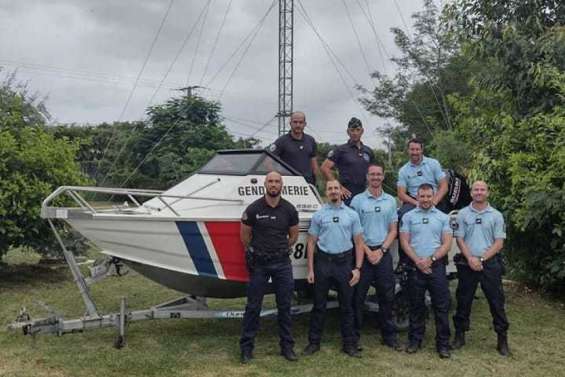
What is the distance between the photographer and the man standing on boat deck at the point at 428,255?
526cm

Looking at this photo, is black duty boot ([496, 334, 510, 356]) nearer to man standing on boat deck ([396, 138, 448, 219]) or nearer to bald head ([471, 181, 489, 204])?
bald head ([471, 181, 489, 204])

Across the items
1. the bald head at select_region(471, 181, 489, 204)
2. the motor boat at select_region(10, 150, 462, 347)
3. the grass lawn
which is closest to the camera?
the grass lawn

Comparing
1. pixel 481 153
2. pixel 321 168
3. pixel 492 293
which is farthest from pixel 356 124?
pixel 481 153

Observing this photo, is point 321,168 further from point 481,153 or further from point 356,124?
point 481,153

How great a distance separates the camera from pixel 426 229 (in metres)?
5.29

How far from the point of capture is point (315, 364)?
5035 mm

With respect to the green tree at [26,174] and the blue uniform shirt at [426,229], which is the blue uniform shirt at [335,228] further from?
the green tree at [26,174]

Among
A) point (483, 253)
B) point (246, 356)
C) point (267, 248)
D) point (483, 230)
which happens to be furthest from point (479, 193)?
point (246, 356)

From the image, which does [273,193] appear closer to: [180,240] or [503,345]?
[180,240]

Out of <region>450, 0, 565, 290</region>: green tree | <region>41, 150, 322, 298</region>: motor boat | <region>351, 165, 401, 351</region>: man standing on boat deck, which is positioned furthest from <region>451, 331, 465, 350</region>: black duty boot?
<region>450, 0, 565, 290</region>: green tree

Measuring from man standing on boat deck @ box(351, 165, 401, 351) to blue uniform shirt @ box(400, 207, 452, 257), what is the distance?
0.55 ft

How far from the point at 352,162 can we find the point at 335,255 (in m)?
1.32

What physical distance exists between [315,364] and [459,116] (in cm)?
603

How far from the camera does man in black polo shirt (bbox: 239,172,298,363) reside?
4.94 metres
